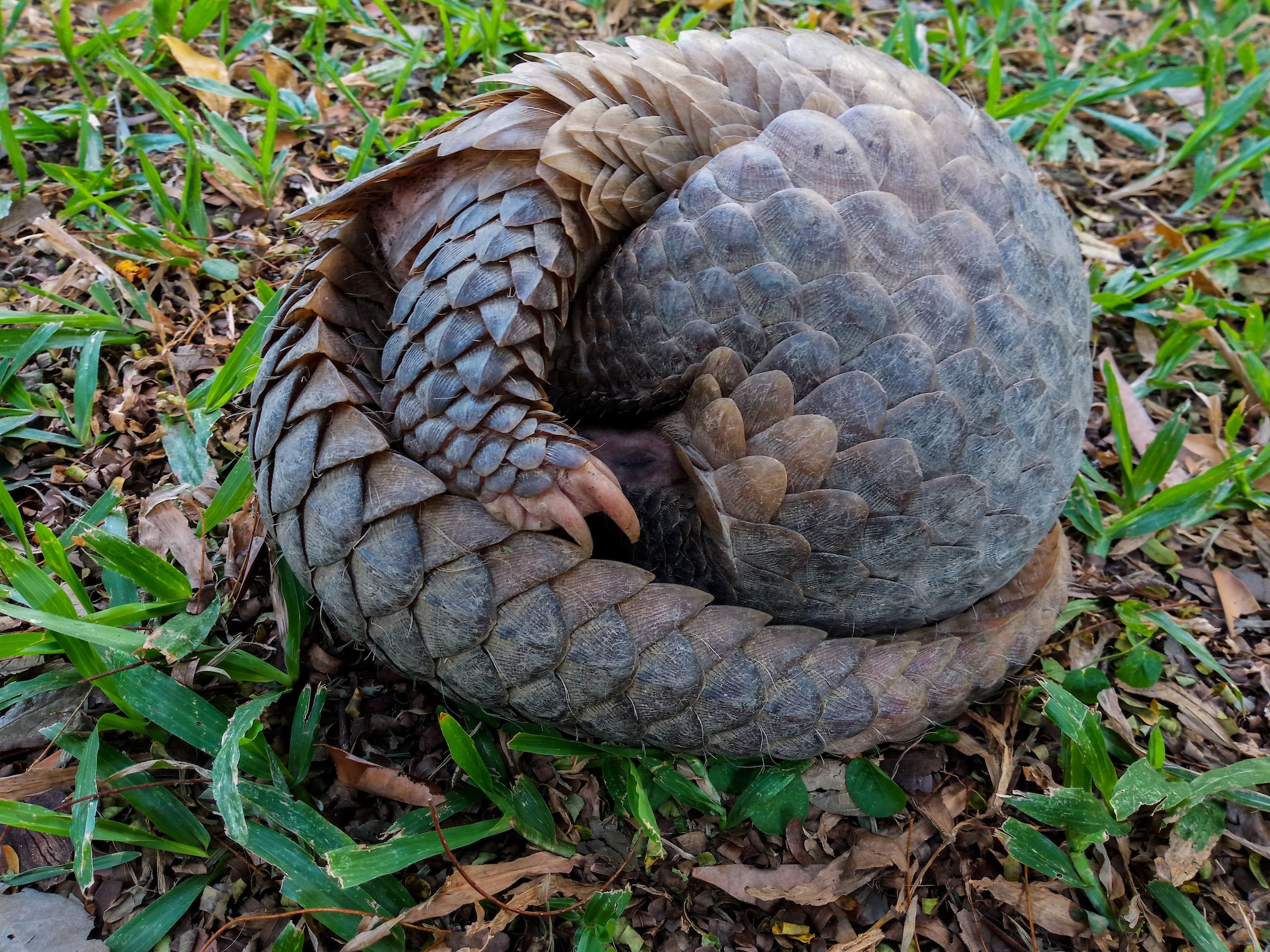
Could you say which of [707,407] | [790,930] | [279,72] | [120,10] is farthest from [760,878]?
[120,10]

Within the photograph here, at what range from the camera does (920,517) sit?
1.75 metres

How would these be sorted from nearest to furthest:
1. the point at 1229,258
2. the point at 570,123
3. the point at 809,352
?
the point at 809,352, the point at 570,123, the point at 1229,258

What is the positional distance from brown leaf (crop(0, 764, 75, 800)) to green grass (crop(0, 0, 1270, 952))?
6 centimetres

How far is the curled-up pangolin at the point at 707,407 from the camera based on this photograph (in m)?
1.71

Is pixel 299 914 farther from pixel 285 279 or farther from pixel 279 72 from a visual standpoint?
pixel 279 72

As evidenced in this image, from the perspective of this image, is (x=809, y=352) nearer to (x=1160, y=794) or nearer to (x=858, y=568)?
(x=858, y=568)

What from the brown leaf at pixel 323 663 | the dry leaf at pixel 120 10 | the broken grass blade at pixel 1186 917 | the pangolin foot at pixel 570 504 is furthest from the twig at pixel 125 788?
the dry leaf at pixel 120 10

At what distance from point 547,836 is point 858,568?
84cm

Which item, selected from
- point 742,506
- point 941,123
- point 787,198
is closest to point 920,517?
point 742,506

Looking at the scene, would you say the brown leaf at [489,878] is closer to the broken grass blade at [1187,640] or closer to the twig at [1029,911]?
the twig at [1029,911]

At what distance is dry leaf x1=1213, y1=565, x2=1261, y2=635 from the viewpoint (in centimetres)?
247

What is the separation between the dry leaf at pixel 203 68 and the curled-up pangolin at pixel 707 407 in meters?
1.69

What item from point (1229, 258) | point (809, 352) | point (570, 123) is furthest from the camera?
point (1229, 258)

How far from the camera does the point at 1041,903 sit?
6.46ft
